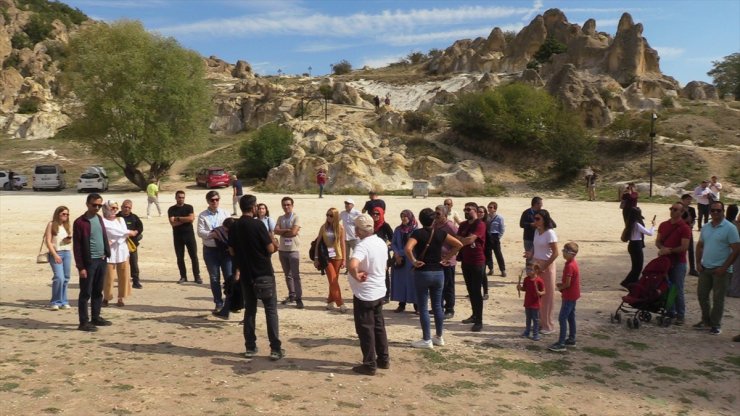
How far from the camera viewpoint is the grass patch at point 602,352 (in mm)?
7094

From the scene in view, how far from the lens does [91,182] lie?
33.8 meters

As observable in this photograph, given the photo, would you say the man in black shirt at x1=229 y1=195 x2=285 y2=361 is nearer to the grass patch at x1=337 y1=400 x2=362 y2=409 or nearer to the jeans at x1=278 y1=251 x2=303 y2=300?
the grass patch at x1=337 y1=400 x2=362 y2=409

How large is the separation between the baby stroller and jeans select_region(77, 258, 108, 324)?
7.20 m

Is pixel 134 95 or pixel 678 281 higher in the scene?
pixel 134 95

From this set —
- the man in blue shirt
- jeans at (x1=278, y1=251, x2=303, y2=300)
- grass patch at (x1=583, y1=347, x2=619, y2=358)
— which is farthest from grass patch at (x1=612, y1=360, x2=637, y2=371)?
jeans at (x1=278, y1=251, x2=303, y2=300)

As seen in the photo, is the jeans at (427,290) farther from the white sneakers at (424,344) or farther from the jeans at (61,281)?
the jeans at (61,281)

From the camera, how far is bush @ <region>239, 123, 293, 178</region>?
37.5 meters

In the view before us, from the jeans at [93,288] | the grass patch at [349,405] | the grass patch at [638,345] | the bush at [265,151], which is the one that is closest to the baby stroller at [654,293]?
the grass patch at [638,345]

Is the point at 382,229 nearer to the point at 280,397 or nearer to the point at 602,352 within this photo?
the point at 602,352

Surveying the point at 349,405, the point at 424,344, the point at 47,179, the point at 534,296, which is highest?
the point at 47,179

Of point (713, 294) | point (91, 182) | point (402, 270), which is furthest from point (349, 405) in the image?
point (91, 182)

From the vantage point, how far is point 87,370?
625 centimetres

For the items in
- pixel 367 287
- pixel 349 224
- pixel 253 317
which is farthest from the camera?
pixel 349 224

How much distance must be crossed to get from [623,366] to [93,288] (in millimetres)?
6712
